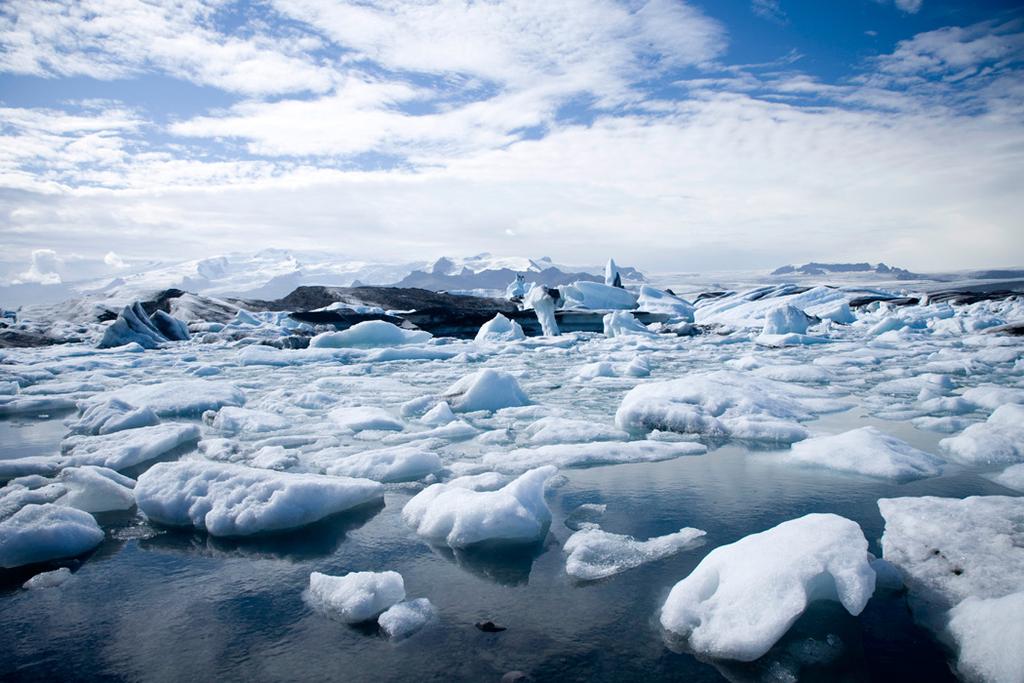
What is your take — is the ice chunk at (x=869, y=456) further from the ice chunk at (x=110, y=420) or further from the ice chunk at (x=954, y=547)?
the ice chunk at (x=110, y=420)

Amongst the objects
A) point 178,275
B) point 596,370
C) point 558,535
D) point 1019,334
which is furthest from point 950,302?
point 178,275

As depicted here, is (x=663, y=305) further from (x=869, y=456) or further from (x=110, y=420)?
(x=110, y=420)

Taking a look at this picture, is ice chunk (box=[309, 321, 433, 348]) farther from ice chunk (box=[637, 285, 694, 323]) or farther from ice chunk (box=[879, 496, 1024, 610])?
ice chunk (box=[637, 285, 694, 323])

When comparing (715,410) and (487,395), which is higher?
(715,410)

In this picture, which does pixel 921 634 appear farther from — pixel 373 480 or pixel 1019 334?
pixel 1019 334

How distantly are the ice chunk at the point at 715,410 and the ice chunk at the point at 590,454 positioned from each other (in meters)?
0.62

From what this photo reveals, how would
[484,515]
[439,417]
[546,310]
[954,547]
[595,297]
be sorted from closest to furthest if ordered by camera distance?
[954,547] < [484,515] < [439,417] < [546,310] < [595,297]

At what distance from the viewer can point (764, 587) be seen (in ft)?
7.08

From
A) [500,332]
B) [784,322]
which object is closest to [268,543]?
[500,332]

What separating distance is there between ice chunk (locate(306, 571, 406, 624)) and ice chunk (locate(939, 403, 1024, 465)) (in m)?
4.19

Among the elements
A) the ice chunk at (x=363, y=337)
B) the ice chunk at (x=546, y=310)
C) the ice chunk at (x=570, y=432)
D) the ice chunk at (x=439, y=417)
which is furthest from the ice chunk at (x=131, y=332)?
the ice chunk at (x=570, y=432)

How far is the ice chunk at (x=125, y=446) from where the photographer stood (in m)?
4.35

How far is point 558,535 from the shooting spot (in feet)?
10.1

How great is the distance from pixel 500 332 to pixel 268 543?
1688 centimetres
